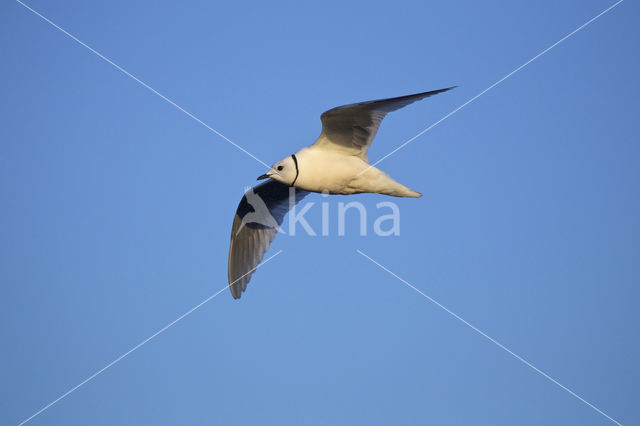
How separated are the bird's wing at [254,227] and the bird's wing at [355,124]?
5.46ft

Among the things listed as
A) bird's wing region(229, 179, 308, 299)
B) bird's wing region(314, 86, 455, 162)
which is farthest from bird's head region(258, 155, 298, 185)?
bird's wing region(229, 179, 308, 299)

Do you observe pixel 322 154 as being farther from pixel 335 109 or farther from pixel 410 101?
pixel 410 101

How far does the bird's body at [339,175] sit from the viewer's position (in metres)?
6.34

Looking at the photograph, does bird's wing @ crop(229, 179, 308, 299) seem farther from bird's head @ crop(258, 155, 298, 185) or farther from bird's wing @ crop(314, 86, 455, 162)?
bird's wing @ crop(314, 86, 455, 162)

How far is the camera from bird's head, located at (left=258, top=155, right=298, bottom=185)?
629cm

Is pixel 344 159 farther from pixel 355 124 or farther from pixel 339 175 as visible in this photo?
pixel 355 124

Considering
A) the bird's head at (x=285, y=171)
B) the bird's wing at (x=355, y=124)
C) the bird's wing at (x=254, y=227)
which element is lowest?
the bird's wing at (x=254, y=227)

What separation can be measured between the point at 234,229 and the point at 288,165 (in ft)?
6.48

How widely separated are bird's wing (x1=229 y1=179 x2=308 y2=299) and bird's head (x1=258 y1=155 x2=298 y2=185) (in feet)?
5.08

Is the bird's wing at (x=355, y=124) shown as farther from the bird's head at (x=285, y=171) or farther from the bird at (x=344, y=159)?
the bird's head at (x=285, y=171)

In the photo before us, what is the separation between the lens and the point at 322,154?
6.39m

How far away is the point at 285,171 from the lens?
6.29 metres

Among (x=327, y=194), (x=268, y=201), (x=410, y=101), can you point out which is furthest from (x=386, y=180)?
(x=268, y=201)

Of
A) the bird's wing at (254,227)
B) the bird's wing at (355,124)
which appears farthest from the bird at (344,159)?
the bird's wing at (254,227)
